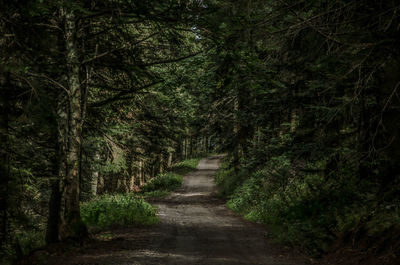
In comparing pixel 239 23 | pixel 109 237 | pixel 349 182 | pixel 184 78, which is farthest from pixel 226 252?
pixel 184 78

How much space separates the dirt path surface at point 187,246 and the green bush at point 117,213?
0.76 m

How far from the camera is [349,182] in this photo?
10.8 metres

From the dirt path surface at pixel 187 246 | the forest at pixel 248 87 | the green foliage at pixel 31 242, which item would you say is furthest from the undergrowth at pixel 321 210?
the green foliage at pixel 31 242

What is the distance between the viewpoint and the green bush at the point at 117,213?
40.8 feet

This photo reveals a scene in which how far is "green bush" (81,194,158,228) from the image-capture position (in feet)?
40.8

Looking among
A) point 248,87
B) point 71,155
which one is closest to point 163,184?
point 248,87

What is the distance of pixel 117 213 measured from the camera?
44.5 feet

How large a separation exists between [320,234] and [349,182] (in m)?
2.35

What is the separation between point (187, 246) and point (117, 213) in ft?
16.9

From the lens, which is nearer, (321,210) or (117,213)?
(321,210)

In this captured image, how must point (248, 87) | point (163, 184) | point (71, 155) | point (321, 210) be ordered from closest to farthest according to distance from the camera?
point (71, 155) → point (248, 87) → point (321, 210) → point (163, 184)

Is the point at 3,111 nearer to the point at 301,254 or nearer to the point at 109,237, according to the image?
the point at 109,237

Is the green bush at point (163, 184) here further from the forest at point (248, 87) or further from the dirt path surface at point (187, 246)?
the forest at point (248, 87)

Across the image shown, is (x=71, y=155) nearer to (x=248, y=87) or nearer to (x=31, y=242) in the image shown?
(x=31, y=242)
